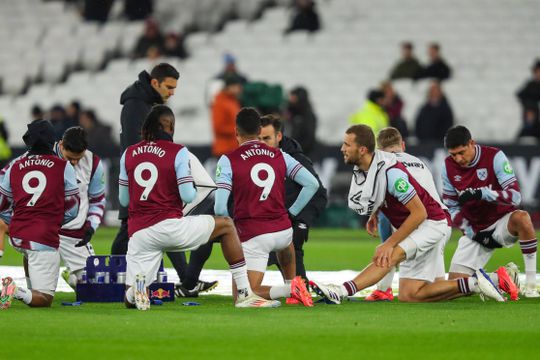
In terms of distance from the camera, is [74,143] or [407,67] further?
[407,67]

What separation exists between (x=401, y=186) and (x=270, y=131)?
1515 millimetres

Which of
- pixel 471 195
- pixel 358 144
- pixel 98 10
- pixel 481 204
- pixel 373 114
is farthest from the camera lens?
pixel 98 10

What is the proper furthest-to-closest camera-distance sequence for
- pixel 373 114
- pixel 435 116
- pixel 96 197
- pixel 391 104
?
pixel 435 116 < pixel 391 104 < pixel 373 114 < pixel 96 197

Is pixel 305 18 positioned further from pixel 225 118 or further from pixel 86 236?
pixel 86 236

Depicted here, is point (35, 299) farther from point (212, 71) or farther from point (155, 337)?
point (212, 71)

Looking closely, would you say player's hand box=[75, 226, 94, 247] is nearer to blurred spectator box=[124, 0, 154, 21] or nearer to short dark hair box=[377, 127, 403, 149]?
short dark hair box=[377, 127, 403, 149]

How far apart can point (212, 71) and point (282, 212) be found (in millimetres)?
17882

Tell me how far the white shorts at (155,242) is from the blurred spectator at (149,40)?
18.1 m

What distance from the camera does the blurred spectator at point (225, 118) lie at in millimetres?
19562

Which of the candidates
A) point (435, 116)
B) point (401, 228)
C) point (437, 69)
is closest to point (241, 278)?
point (401, 228)

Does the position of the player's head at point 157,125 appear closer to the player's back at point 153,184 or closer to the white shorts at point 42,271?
the player's back at point 153,184

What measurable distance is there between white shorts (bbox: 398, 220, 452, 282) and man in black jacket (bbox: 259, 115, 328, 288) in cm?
102

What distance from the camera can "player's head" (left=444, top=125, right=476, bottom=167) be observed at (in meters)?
10.9

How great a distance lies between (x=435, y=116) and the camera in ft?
73.6
